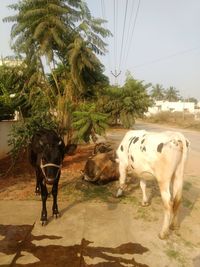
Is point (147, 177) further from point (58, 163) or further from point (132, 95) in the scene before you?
point (132, 95)

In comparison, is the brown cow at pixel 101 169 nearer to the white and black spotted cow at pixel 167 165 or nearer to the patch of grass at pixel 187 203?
the patch of grass at pixel 187 203

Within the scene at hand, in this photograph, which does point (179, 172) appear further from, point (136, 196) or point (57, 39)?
point (57, 39)

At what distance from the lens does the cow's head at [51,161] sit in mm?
5055

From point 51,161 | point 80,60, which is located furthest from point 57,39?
point 51,161

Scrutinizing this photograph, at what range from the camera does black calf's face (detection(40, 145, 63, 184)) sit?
505cm

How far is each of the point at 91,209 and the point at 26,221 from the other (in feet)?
4.24

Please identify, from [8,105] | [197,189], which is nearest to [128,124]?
[8,105]

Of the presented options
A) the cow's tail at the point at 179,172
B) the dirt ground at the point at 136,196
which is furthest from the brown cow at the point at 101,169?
the cow's tail at the point at 179,172

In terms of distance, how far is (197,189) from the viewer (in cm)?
834

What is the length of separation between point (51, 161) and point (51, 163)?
0.11 feet

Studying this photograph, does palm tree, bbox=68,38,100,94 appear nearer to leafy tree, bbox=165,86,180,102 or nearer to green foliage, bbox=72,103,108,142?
green foliage, bbox=72,103,108,142

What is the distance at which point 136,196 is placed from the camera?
712 centimetres

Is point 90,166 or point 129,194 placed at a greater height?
point 90,166

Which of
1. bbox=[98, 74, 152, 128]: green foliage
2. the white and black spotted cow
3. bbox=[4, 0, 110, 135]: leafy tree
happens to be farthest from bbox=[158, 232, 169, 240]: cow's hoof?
bbox=[98, 74, 152, 128]: green foliage
